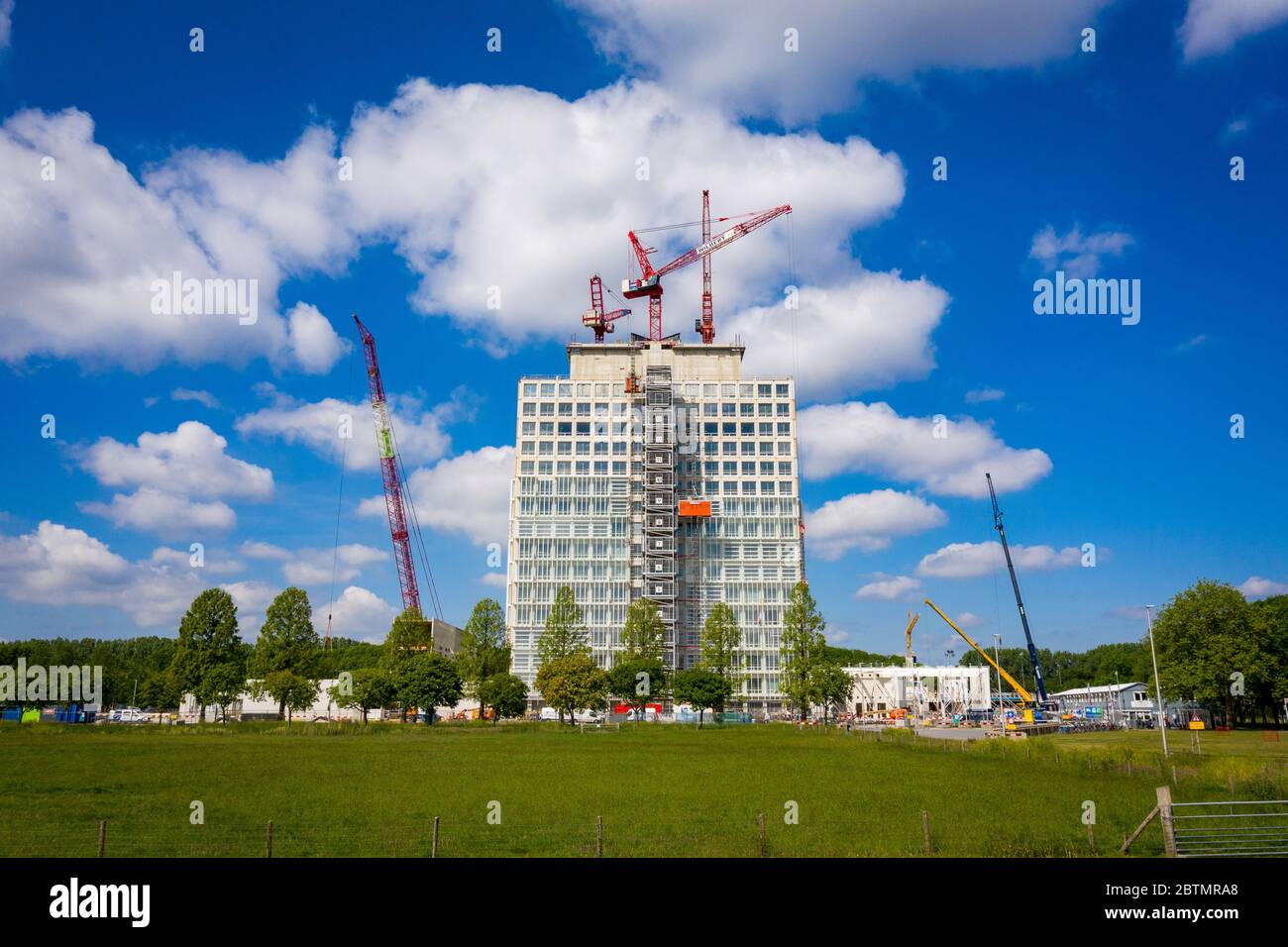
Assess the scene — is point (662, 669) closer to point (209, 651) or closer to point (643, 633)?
point (643, 633)

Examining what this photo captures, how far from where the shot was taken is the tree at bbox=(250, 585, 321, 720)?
370ft

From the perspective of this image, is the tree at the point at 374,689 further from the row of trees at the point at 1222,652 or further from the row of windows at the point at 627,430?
the row of trees at the point at 1222,652

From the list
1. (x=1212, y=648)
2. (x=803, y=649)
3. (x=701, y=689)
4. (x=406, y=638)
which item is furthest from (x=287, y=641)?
(x=1212, y=648)

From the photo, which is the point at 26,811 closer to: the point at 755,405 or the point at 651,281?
the point at 755,405

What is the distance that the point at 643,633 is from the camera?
438ft

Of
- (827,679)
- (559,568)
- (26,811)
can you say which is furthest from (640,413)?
(26,811)

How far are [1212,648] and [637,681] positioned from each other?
256 feet

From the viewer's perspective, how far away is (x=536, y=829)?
2817cm

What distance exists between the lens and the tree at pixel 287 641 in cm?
11288

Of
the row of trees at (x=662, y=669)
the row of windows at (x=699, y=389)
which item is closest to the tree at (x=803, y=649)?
the row of trees at (x=662, y=669)

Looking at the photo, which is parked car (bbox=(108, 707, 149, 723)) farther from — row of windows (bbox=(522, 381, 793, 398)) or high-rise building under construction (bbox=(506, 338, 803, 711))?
row of windows (bbox=(522, 381, 793, 398))

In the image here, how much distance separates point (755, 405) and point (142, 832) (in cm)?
15694

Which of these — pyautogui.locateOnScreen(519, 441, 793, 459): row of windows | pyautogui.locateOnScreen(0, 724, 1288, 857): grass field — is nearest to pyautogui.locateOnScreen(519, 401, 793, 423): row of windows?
pyautogui.locateOnScreen(519, 441, 793, 459): row of windows

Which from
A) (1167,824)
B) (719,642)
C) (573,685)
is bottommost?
(573,685)
